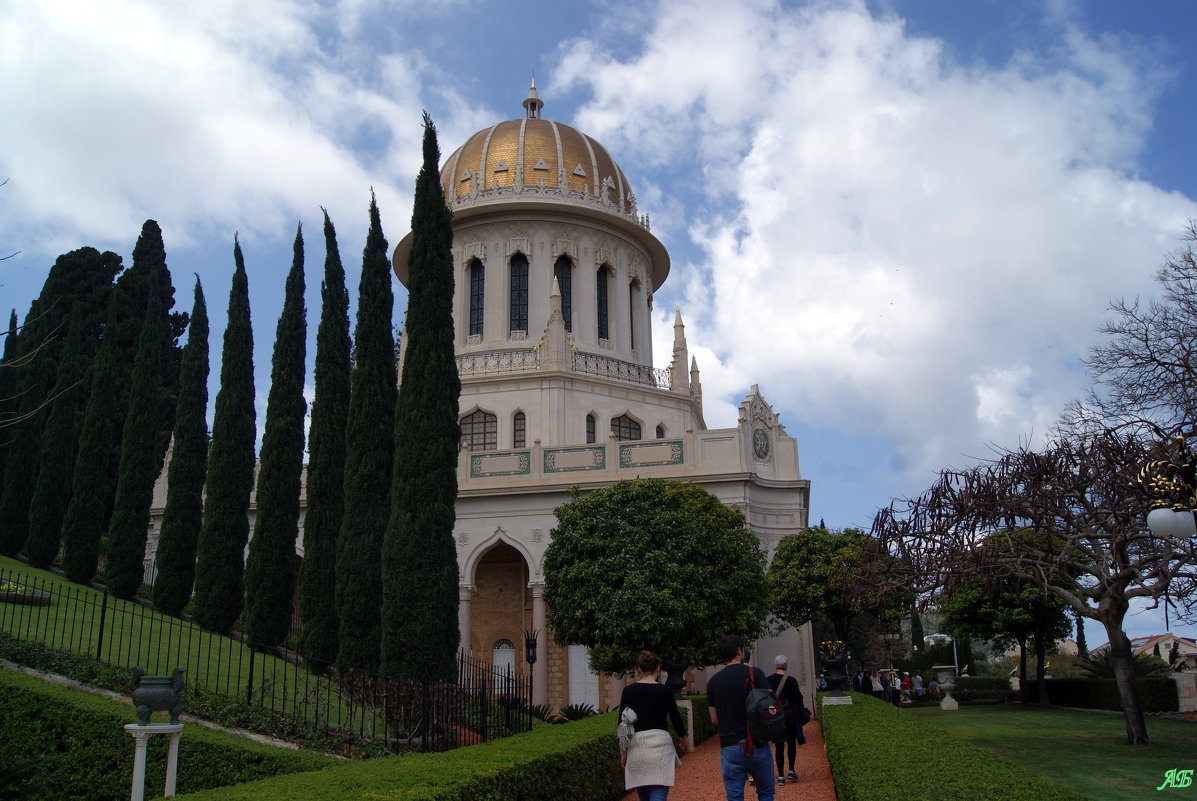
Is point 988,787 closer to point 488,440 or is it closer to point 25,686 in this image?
point 25,686

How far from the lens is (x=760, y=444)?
2880 cm

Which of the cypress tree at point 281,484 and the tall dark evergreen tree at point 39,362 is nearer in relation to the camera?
the cypress tree at point 281,484

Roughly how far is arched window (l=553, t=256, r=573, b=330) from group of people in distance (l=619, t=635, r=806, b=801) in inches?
1092

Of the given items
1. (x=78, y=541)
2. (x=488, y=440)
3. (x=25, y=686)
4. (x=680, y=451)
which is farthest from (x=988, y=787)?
(x=78, y=541)

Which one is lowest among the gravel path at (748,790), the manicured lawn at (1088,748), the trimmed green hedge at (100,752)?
the gravel path at (748,790)

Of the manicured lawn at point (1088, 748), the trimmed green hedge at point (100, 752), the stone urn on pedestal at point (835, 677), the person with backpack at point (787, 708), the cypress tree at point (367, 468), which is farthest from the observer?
the cypress tree at point (367, 468)

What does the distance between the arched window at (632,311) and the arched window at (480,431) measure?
730 cm

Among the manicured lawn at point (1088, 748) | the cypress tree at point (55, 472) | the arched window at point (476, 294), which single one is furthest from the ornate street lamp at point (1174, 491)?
the cypress tree at point (55, 472)

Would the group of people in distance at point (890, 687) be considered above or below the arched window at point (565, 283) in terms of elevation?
below

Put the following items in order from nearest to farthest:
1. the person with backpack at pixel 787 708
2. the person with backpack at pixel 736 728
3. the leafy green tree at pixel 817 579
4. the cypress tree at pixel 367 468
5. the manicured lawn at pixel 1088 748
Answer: the person with backpack at pixel 736 728
the manicured lawn at pixel 1088 748
the person with backpack at pixel 787 708
the cypress tree at pixel 367 468
the leafy green tree at pixel 817 579

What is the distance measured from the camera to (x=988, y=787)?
6.47m

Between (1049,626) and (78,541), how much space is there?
102ft

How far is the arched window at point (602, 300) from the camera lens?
36844mm

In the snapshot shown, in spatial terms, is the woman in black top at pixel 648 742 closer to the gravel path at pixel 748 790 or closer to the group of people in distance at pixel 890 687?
the gravel path at pixel 748 790
